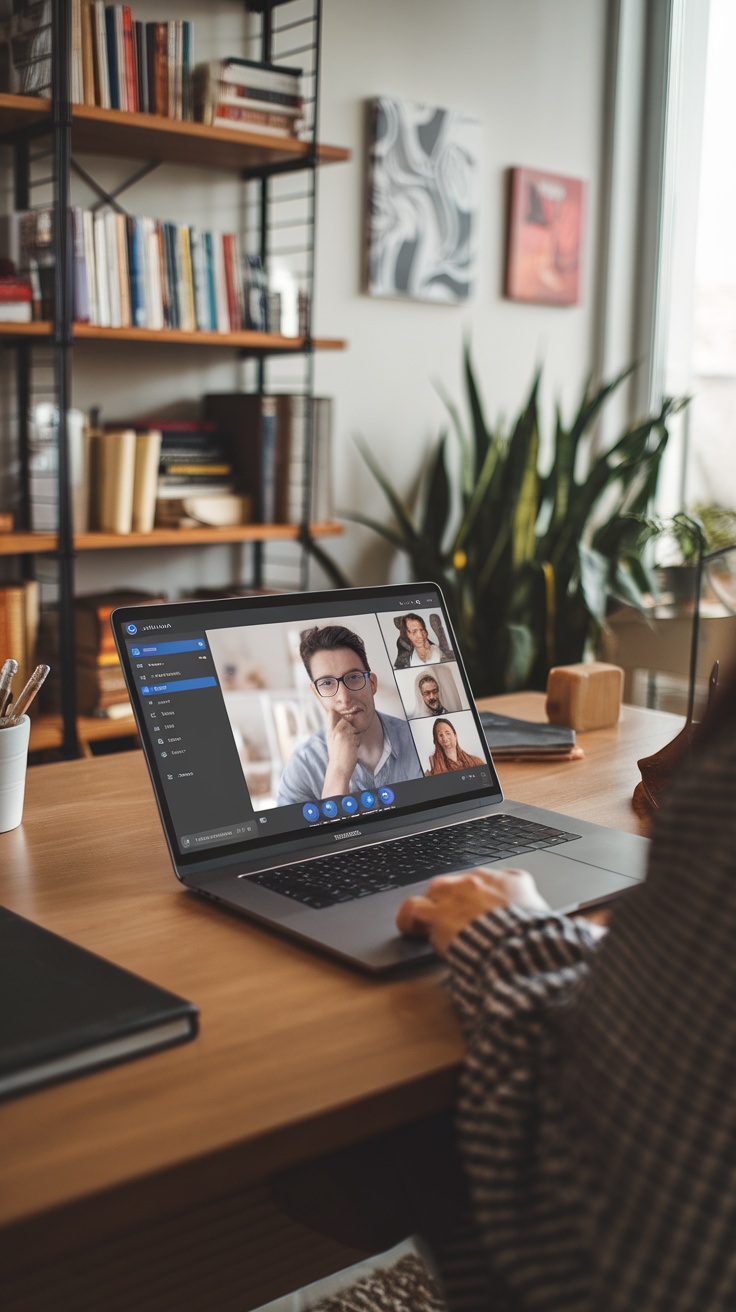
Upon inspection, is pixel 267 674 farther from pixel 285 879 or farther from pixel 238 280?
pixel 238 280

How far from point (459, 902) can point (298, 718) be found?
1.02 ft

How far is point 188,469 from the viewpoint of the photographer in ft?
9.48

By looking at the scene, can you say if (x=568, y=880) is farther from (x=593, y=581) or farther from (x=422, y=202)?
(x=422, y=202)

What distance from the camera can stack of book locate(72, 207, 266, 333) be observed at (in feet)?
8.40

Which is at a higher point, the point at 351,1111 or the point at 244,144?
the point at 244,144

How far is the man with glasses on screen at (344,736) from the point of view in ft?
3.72

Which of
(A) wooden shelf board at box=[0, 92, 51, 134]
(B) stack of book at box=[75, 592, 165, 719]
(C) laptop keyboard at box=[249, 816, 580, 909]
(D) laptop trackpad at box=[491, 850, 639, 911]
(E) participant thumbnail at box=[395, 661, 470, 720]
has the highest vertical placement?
(A) wooden shelf board at box=[0, 92, 51, 134]

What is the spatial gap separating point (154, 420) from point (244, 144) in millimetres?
697

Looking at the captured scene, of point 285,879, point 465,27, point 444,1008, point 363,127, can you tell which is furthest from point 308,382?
point 444,1008

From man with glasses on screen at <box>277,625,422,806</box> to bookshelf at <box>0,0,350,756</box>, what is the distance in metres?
1.48

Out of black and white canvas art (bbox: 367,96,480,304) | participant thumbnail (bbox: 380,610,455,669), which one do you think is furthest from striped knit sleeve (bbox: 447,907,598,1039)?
black and white canvas art (bbox: 367,96,480,304)

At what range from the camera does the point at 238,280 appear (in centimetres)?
286

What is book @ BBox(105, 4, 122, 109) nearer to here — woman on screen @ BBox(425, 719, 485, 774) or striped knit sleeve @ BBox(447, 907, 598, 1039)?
woman on screen @ BBox(425, 719, 485, 774)

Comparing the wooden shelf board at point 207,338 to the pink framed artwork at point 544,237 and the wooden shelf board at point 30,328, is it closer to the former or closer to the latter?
the wooden shelf board at point 30,328
